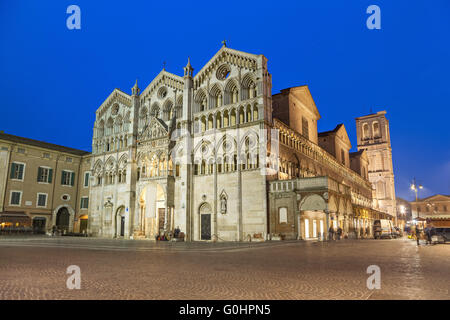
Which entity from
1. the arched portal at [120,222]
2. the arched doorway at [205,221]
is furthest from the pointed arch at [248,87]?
the arched portal at [120,222]

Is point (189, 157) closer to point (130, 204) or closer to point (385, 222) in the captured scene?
point (130, 204)

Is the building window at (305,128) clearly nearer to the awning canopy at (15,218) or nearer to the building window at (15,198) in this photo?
the awning canopy at (15,218)

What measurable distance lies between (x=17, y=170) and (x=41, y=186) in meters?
4.07

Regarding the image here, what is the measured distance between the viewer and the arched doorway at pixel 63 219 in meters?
48.8

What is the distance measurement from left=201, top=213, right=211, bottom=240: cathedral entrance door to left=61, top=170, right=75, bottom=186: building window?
27355 millimetres

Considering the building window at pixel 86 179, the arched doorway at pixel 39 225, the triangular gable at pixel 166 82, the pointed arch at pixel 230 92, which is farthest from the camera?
the building window at pixel 86 179

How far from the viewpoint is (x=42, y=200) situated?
46.6 metres

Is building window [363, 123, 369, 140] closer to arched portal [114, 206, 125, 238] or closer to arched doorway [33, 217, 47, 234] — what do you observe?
arched portal [114, 206, 125, 238]

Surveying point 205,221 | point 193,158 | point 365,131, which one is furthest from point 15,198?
point 365,131

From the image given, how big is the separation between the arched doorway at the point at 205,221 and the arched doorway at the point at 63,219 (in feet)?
86.7

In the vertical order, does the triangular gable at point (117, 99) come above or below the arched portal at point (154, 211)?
above

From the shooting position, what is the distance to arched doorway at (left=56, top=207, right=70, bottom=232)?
4878cm

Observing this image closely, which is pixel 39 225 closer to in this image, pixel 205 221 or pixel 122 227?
pixel 122 227
